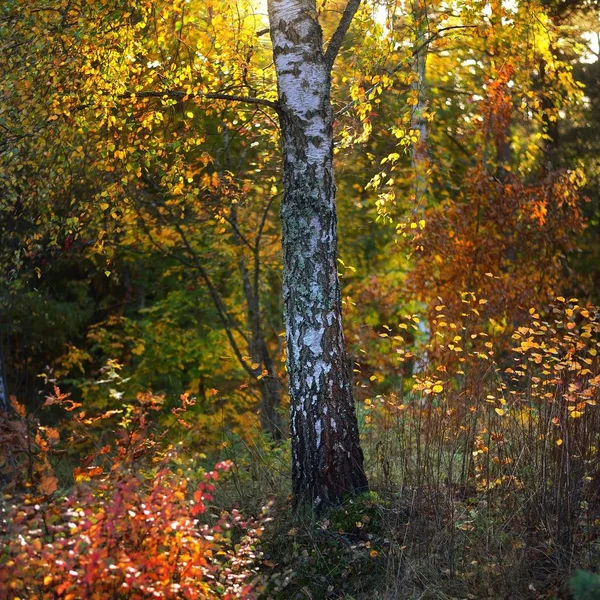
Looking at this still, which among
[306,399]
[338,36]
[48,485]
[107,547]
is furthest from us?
[338,36]

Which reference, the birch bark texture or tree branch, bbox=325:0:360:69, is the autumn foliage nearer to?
the birch bark texture

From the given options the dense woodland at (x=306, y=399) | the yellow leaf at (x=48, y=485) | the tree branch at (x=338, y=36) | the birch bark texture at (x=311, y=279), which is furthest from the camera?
the tree branch at (x=338, y=36)

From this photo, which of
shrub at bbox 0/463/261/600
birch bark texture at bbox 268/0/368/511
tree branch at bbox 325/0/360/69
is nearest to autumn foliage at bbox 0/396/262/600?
shrub at bbox 0/463/261/600

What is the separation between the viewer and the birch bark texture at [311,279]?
5.44m

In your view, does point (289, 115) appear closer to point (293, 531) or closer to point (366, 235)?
point (293, 531)

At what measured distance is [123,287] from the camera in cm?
1508

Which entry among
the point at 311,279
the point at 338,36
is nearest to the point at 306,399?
the point at 311,279

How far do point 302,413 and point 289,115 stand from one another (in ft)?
6.09

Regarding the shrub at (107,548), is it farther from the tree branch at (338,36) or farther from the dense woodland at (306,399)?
the tree branch at (338,36)

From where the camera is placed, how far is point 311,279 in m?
5.47

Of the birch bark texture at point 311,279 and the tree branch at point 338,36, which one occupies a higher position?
the tree branch at point 338,36

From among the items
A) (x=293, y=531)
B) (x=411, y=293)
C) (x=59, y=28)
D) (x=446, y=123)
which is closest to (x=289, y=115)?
(x=59, y=28)

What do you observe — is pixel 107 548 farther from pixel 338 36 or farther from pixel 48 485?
pixel 338 36

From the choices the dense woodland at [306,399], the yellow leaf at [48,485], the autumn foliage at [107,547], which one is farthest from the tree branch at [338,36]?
the yellow leaf at [48,485]
